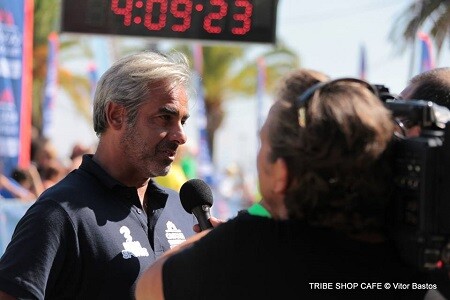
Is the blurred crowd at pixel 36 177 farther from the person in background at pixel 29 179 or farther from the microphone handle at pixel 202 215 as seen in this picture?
the microphone handle at pixel 202 215

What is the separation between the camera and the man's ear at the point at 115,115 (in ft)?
12.7

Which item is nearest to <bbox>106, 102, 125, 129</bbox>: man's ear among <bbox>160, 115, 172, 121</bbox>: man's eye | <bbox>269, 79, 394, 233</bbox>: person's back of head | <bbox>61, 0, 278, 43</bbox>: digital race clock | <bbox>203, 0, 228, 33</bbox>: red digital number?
<bbox>160, 115, 172, 121</bbox>: man's eye

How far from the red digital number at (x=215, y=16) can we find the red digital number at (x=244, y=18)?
5.5 inches

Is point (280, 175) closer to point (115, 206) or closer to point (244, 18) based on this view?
point (115, 206)

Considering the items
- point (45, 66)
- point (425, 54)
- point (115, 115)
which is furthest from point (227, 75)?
point (115, 115)

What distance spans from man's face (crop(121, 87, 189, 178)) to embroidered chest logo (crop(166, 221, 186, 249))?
0.69 feet

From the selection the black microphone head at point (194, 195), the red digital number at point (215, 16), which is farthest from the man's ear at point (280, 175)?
the red digital number at point (215, 16)

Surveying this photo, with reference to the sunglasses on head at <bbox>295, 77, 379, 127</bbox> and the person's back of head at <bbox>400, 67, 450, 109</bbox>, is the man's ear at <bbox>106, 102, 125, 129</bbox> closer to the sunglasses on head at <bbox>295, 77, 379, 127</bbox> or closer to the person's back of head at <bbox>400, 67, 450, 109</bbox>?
the person's back of head at <bbox>400, 67, 450, 109</bbox>

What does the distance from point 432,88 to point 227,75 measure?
100 ft

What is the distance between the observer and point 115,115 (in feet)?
12.8

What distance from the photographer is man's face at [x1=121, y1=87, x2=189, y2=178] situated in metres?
3.84

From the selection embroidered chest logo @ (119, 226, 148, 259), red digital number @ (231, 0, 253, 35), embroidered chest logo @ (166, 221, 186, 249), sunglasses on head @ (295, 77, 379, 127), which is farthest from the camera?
red digital number @ (231, 0, 253, 35)

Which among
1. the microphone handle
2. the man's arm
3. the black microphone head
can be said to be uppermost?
the man's arm

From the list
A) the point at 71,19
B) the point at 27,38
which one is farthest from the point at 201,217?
the point at 27,38
